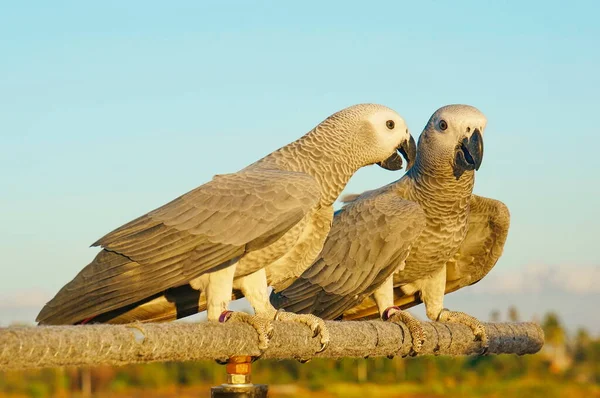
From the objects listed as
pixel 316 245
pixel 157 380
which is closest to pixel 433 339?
pixel 316 245

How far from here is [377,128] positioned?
3727 mm

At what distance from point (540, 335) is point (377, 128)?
154cm

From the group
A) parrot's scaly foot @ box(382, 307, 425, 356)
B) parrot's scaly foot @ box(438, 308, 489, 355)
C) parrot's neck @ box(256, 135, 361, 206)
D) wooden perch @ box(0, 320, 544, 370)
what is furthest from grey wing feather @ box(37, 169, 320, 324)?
parrot's scaly foot @ box(438, 308, 489, 355)

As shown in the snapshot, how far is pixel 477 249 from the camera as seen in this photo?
4.83 metres

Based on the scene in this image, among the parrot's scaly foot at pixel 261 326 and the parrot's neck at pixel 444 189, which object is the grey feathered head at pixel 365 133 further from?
the parrot's scaly foot at pixel 261 326

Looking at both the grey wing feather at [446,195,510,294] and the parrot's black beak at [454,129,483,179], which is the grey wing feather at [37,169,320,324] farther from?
the grey wing feather at [446,195,510,294]

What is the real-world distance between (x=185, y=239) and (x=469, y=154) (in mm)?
1668

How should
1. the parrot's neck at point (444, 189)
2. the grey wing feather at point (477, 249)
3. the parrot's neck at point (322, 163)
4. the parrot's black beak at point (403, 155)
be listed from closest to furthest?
the parrot's neck at point (322, 163) → the parrot's black beak at point (403, 155) → the parrot's neck at point (444, 189) → the grey wing feather at point (477, 249)

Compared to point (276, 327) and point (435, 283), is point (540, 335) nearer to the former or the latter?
point (435, 283)

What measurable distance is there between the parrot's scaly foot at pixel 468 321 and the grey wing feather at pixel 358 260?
52cm

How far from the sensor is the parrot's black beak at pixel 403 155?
3822mm

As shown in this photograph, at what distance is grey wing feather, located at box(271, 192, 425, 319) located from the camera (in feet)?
13.4

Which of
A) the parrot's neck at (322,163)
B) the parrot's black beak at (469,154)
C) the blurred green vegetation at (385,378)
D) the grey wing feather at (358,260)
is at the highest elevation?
the parrot's black beak at (469,154)

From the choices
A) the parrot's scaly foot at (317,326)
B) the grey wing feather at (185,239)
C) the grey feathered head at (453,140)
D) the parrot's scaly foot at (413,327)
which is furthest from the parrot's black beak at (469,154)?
the parrot's scaly foot at (317,326)
